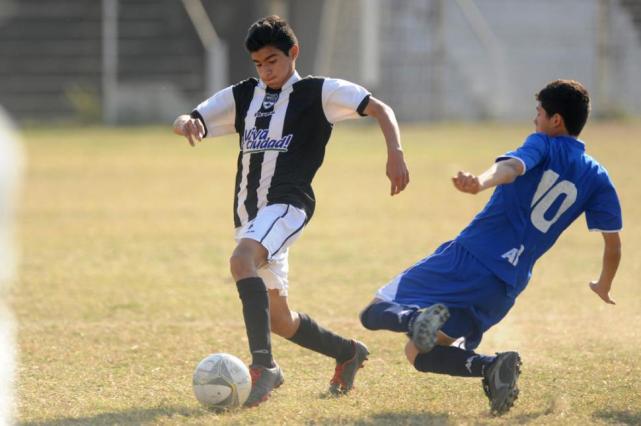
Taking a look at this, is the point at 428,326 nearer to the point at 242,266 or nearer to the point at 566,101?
the point at 242,266

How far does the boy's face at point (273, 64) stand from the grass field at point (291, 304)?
138 cm

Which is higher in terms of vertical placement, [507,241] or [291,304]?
[507,241]

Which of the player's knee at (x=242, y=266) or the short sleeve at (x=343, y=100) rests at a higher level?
the short sleeve at (x=343, y=100)

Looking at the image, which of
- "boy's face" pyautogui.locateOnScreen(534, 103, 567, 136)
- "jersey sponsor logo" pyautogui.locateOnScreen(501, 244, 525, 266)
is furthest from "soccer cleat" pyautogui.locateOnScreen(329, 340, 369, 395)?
"boy's face" pyautogui.locateOnScreen(534, 103, 567, 136)

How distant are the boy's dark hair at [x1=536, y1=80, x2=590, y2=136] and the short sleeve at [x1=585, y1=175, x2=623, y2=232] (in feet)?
0.95

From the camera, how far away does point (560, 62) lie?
31016mm

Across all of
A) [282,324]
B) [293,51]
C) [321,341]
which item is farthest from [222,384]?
[293,51]

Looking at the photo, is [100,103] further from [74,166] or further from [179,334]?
[179,334]

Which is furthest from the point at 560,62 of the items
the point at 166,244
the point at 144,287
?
the point at 144,287

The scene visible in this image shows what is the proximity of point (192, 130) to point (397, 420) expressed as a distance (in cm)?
156

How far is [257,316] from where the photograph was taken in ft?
15.5

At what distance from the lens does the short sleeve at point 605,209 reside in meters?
4.77

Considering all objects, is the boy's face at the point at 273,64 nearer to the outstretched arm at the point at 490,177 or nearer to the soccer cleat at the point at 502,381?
the outstretched arm at the point at 490,177

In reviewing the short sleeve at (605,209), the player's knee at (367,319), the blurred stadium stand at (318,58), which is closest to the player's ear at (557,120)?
the short sleeve at (605,209)
